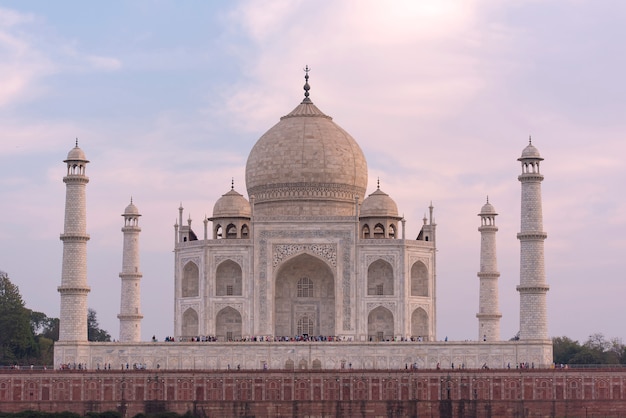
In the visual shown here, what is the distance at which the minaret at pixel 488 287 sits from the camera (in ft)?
177

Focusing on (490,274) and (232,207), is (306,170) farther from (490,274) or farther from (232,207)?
(490,274)

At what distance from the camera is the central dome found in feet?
171

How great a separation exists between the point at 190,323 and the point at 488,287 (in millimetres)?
11872

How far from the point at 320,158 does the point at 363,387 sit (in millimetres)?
11246

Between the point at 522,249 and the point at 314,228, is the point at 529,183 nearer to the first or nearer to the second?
the point at 522,249

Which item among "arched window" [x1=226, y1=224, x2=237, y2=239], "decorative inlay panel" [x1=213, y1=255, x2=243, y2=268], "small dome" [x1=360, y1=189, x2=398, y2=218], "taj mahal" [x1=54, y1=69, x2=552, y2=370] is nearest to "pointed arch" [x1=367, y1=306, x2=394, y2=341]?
"taj mahal" [x1=54, y1=69, x2=552, y2=370]

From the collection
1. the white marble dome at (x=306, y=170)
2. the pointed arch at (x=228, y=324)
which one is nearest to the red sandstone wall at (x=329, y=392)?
the pointed arch at (x=228, y=324)

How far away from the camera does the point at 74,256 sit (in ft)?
154

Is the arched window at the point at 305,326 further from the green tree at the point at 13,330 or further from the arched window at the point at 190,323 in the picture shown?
the green tree at the point at 13,330

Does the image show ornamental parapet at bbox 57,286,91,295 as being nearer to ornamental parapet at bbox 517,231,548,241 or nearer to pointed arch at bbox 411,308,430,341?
pointed arch at bbox 411,308,430,341

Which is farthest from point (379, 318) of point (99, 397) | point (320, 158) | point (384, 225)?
point (99, 397)

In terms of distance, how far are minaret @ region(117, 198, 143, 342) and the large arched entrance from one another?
22.8ft

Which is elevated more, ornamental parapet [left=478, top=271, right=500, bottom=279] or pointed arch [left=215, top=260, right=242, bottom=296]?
ornamental parapet [left=478, top=271, right=500, bottom=279]

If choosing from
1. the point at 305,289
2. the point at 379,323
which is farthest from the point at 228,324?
the point at 379,323
